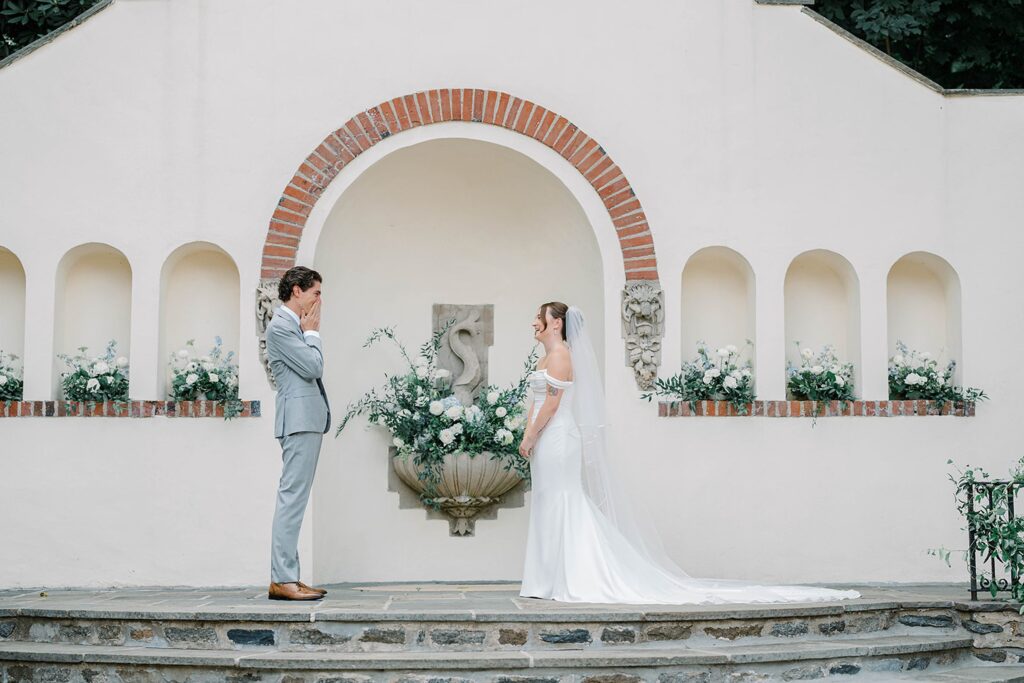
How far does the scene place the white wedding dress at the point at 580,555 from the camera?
7.03 m

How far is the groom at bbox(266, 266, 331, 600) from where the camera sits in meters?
6.94

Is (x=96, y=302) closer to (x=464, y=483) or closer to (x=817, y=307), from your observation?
(x=464, y=483)

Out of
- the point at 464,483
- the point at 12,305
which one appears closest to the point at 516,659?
the point at 464,483

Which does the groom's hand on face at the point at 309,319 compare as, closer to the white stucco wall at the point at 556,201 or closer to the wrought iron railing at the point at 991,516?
the white stucco wall at the point at 556,201

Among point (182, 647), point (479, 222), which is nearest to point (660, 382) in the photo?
point (479, 222)

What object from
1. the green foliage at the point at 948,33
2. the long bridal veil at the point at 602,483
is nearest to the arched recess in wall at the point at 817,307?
the long bridal veil at the point at 602,483

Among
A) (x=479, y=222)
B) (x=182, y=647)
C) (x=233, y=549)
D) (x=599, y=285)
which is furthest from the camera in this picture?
(x=479, y=222)

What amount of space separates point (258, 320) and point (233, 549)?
1648mm

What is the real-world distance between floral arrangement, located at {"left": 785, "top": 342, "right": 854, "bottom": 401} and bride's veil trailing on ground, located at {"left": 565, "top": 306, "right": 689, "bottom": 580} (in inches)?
69.3

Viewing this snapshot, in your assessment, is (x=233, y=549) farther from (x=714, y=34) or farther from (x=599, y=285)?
(x=714, y=34)

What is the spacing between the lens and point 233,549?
8.16 metres

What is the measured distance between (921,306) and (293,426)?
507 centimetres

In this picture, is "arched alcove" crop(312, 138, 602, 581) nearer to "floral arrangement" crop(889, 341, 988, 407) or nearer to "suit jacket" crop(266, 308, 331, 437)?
"suit jacket" crop(266, 308, 331, 437)

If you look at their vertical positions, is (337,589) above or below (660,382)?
below
